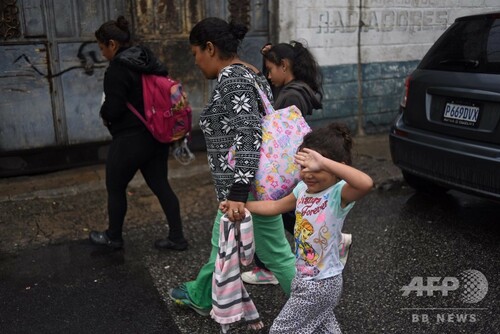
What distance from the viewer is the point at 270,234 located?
288 cm

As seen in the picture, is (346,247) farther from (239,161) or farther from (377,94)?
(377,94)

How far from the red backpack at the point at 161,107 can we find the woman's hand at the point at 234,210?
4.35 feet

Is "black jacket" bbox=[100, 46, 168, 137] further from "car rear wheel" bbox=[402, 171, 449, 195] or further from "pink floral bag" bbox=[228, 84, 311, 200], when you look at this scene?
A: "car rear wheel" bbox=[402, 171, 449, 195]

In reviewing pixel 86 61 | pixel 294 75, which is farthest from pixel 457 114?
pixel 86 61

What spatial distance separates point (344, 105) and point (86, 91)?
3317mm

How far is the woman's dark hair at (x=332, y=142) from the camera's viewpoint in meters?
2.32

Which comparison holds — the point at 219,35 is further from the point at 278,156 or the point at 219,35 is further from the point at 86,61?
the point at 86,61

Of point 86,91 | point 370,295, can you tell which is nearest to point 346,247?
point 370,295

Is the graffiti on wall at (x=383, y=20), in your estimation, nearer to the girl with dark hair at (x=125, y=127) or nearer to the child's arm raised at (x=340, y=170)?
the girl with dark hair at (x=125, y=127)

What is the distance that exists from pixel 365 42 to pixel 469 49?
9.90ft

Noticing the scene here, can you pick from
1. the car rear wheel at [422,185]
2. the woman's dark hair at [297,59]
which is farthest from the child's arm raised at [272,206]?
the car rear wheel at [422,185]

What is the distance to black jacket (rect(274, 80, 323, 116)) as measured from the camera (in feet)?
10.6

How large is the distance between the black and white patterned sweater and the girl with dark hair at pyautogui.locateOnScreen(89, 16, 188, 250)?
3.71 feet

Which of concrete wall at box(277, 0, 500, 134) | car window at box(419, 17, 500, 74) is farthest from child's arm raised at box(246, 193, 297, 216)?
concrete wall at box(277, 0, 500, 134)
